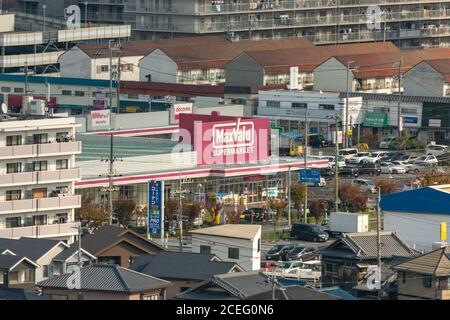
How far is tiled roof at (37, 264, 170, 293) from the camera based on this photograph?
1463 cm

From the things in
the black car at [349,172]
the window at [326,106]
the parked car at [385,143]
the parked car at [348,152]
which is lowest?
the black car at [349,172]

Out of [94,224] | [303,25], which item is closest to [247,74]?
[303,25]

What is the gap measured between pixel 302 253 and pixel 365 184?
8.27m

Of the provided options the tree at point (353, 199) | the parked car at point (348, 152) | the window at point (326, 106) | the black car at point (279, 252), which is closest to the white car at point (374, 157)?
the parked car at point (348, 152)

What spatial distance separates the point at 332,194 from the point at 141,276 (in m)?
13.0

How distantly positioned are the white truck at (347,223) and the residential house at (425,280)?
21.1 feet

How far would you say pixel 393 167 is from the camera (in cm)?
3134

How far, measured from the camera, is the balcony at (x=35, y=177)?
2131 centimetres

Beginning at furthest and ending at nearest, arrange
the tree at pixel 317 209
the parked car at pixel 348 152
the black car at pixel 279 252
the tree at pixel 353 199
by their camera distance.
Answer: the parked car at pixel 348 152 → the tree at pixel 353 199 → the tree at pixel 317 209 → the black car at pixel 279 252

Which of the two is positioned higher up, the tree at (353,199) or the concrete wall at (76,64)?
the concrete wall at (76,64)

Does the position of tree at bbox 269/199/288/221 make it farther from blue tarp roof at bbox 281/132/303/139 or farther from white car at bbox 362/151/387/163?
blue tarp roof at bbox 281/132/303/139

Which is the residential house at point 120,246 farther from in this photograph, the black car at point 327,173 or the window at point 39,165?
the black car at point 327,173
